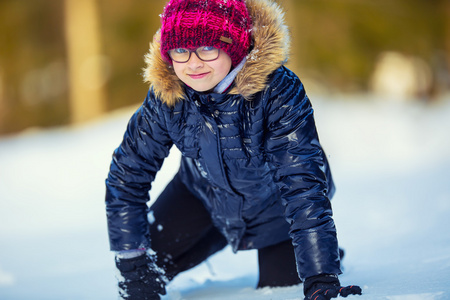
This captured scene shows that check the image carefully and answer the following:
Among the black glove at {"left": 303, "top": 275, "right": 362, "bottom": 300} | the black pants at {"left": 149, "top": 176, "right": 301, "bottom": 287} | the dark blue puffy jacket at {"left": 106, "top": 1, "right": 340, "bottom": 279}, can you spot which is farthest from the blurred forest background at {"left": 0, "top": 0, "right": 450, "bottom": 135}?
the black glove at {"left": 303, "top": 275, "right": 362, "bottom": 300}

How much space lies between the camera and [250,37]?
1.56 meters

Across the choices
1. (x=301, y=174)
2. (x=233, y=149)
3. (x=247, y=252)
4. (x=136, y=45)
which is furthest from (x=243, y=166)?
(x=136, y=45)

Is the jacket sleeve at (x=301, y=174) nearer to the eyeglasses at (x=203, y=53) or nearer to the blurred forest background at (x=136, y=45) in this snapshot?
the eyeglasses at (x=203, y=53)

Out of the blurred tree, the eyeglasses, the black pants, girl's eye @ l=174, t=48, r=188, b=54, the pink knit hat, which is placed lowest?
the black pants

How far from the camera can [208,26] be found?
1460 mm

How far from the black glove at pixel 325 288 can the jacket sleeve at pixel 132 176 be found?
66 cm

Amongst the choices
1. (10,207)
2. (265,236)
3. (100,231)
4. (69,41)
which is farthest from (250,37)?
(69,41)

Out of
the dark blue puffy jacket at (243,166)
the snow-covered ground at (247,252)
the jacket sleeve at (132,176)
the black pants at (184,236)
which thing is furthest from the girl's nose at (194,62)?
the snow-covered ground at (247,252)

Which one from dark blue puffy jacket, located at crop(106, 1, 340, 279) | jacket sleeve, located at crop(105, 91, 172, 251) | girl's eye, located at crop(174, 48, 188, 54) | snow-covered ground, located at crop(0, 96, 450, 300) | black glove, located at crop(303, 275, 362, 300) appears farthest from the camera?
snow-covered ground, located at crop(0, 96, 450, 300)

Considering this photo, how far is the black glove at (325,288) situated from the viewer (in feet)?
4.15

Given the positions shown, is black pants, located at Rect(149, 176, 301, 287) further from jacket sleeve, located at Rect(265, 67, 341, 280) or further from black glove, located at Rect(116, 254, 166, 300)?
jacket sleeve, located at Rect(265, 67, 341, 280)

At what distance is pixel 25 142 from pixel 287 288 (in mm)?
5036

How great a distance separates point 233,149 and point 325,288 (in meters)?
0.52

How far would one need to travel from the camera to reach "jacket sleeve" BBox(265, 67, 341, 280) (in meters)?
1.36
